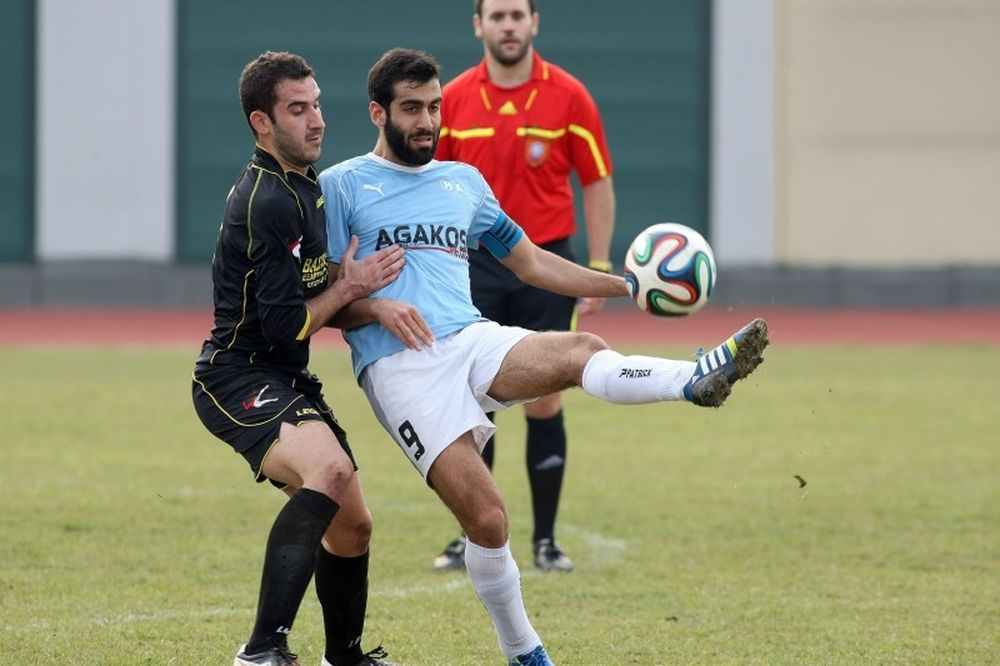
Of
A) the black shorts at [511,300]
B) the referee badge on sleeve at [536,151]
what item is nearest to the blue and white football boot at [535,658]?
the black shorts at [511,300]

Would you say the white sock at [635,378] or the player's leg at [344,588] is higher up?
the white sock at [635,378]

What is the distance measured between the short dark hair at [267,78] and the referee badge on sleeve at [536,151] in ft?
9.64

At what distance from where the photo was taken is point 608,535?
9.05 metres

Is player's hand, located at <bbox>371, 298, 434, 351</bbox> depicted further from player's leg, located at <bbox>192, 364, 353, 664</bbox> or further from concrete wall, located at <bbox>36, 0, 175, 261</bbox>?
concrete wall, located at <bbox>36, 0, 175, 261</bbox>

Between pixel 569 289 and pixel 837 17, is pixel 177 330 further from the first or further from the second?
pixel 569 289

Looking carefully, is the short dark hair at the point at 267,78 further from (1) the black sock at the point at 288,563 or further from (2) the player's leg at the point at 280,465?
(1) the black sock at the point at 288,563

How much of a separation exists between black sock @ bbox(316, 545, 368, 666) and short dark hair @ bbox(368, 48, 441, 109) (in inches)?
65.6

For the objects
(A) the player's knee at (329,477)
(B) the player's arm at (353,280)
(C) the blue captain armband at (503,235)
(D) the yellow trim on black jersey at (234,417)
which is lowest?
(A) the player's knee at (329,477)

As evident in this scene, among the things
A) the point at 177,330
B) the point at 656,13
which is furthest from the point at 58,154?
the point at 656,13

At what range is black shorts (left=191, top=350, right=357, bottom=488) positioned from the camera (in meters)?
5.64

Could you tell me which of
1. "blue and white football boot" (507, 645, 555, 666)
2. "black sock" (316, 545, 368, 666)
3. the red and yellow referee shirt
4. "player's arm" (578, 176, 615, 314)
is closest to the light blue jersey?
"black sock" (316, 545, 368, 666)

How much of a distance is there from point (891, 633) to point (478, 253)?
114 inches

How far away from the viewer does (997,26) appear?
2536cm

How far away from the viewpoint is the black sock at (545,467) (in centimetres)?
837
